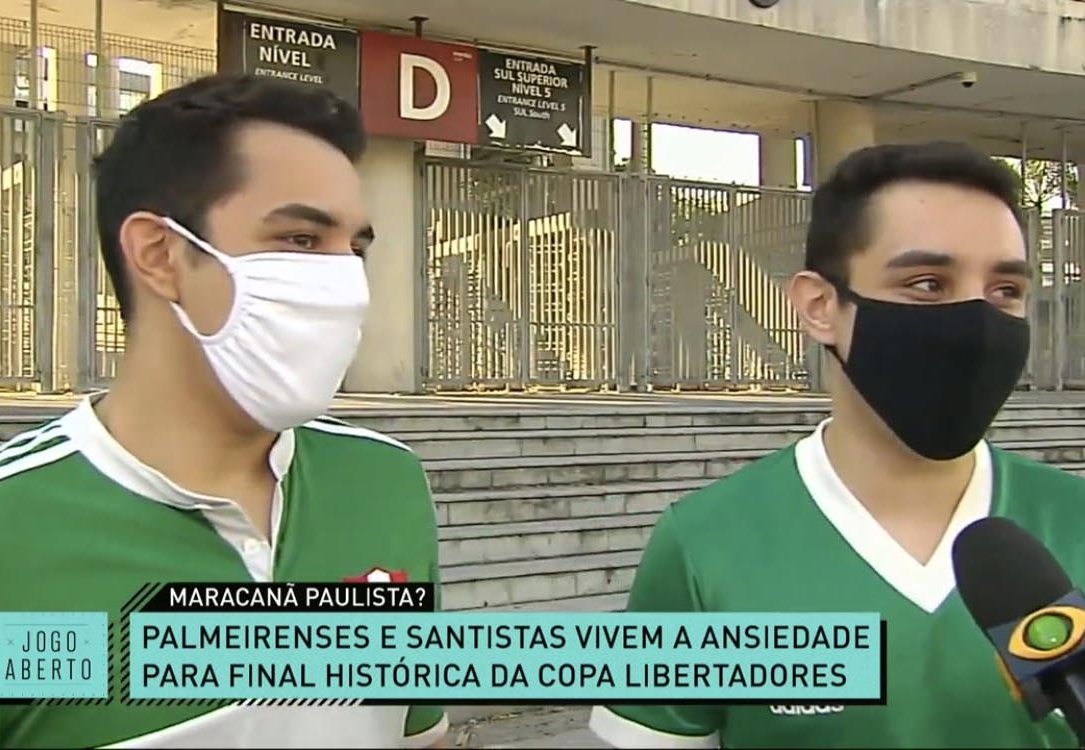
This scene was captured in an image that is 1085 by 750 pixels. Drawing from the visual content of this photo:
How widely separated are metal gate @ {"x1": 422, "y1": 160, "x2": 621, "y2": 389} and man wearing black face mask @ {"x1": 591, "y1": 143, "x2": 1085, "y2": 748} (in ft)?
25.3

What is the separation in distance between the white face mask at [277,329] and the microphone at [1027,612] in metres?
0.98

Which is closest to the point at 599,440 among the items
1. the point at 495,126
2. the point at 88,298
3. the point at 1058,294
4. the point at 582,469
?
the point at 582,469

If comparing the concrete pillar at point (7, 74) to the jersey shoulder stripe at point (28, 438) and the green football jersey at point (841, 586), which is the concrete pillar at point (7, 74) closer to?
the jersey shoulder stripe at point (28, 438)

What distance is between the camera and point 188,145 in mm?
1758

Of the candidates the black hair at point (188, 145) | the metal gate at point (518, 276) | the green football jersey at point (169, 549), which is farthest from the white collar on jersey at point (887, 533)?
the metal gate at point (518, 276)

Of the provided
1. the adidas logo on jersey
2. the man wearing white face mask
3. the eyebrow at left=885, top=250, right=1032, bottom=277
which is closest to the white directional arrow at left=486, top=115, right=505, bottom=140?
the man wearing white face mask

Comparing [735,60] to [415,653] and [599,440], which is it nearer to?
[599,440]

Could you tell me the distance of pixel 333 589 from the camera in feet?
5.74

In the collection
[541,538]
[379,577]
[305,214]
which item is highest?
[305,214]

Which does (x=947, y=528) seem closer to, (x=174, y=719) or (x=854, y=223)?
(x=854, y=223)

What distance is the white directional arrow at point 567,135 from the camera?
986cm

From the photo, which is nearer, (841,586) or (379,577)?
(841,586)

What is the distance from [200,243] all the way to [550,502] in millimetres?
4750

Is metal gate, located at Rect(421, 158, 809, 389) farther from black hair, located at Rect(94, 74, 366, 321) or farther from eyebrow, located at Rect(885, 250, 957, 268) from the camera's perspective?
black hair, located at Rect(94, 74, 366, 321)
